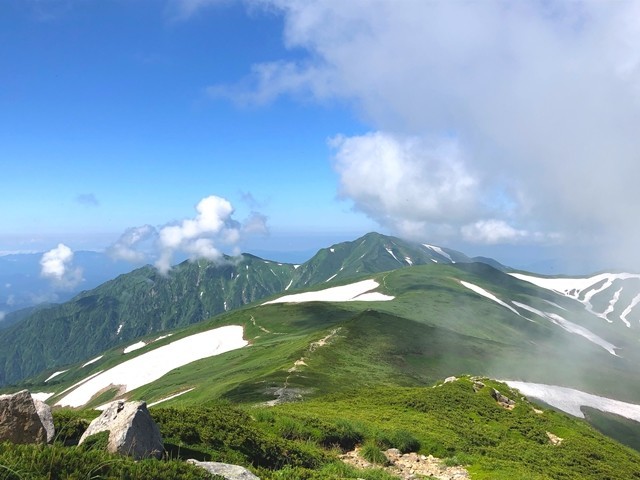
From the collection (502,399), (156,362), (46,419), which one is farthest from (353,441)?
(156,362)

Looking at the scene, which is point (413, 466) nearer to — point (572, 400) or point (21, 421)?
point (21, 421)

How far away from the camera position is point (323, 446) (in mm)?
25922

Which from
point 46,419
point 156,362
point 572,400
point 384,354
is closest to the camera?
point 46,419

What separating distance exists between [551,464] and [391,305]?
446ft

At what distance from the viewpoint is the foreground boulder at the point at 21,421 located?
44.8ft

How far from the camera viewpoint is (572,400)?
8744cm

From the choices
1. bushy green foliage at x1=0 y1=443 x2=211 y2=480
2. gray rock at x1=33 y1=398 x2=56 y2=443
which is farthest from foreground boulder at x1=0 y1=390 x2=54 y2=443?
bushy green foliage at x1=0 y1=443 x2=211 y2=480

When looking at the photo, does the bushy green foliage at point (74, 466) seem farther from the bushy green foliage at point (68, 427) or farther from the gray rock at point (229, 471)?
the bushy green foliage at point (68, 427)

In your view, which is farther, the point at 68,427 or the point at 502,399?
the point at 502,399

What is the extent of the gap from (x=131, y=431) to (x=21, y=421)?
151 inches

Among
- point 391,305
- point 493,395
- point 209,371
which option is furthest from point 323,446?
point 391,305

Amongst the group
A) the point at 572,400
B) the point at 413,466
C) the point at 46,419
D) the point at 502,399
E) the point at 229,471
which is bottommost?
the point at 572,400

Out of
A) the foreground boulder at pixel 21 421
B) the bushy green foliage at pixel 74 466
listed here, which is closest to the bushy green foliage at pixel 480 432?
the foreground boulder at pixel 21 421

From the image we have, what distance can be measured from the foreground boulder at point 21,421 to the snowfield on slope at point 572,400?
277 ft
